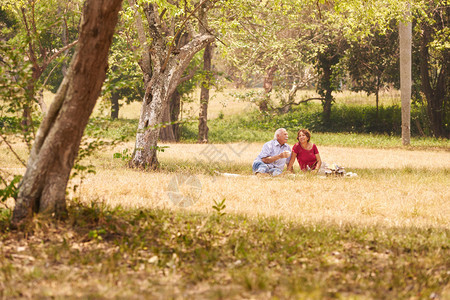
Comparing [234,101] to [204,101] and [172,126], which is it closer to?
[172,126]

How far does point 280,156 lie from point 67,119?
7286 millimetres

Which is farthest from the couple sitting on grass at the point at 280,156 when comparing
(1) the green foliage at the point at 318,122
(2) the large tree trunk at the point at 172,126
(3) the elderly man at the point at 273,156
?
(1) the green foliage at the point at 318,122

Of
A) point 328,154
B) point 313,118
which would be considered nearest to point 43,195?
point 328,154

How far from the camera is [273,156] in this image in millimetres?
12703

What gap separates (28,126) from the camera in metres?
6.60

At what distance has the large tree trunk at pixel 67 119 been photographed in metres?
5.74

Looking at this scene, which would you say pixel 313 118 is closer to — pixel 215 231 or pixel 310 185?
pixel 310 185

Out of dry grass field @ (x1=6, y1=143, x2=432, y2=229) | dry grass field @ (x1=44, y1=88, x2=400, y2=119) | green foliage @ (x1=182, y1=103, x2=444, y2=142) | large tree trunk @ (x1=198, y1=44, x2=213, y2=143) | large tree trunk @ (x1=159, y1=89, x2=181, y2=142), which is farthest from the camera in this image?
dry grass field @ (x1=44, y1=88, x2=400, y2=119)

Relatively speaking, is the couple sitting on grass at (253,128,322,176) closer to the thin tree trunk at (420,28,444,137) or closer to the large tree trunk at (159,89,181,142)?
the large tree trunk at (159,89,181,142)

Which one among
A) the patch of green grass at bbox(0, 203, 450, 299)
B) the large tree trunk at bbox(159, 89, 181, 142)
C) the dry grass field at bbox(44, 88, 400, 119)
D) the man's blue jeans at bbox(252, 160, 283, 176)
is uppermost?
the dry grass field at bbox(44, 88, 400, 119)

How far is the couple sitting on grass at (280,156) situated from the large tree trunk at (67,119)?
715 cm

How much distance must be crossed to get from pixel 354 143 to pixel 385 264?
70.1ft

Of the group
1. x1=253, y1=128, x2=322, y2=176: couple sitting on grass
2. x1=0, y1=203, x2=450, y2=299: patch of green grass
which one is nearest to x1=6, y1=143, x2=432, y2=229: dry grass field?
x1=253, y1=128, x2=322, y2=176: couple sitting on grass

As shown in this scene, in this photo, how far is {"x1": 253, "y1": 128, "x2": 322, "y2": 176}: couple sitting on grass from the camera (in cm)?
1272
